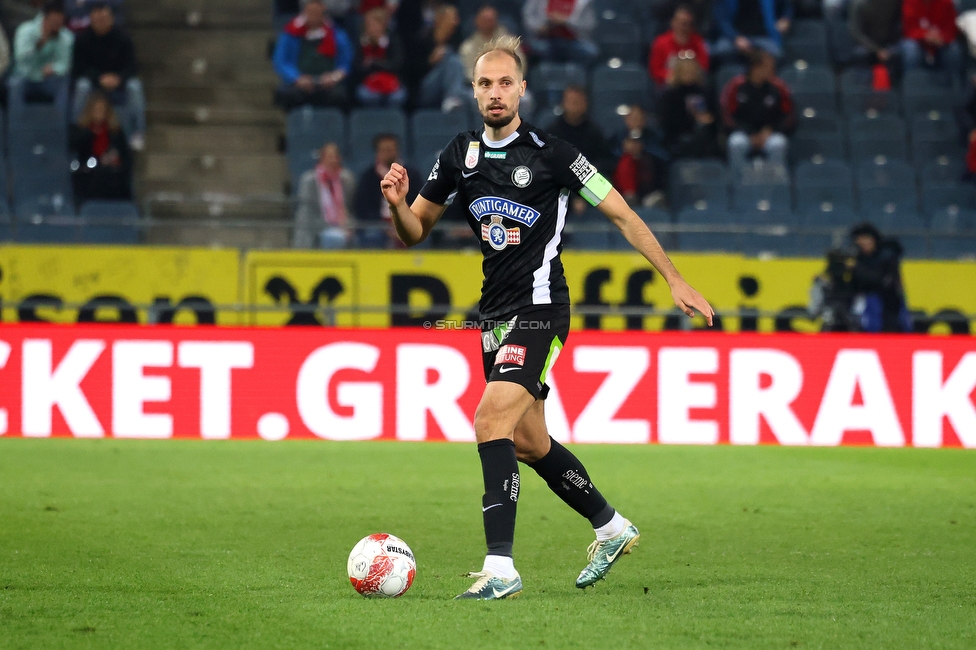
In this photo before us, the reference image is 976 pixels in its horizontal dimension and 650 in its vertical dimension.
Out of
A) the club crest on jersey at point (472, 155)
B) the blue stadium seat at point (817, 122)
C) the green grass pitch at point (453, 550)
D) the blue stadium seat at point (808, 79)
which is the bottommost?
the green grass pitch at point (453, 550)

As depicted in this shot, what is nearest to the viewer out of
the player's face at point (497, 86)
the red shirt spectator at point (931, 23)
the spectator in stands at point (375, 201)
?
the player's face at point (497, 86)

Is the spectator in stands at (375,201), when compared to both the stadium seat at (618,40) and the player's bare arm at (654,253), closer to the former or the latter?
the stadium seat at (618,40)

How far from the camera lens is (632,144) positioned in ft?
51.3

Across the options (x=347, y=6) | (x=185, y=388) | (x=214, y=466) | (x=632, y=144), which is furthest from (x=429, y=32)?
(x=214, y=466)

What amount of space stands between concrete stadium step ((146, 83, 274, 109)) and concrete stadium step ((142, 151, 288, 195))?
1028 mm

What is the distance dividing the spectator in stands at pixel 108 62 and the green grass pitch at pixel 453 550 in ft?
17.8

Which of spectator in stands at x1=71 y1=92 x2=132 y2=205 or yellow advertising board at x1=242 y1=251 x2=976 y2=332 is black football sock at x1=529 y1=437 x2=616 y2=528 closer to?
yellow advertising board at x1=242 y1=251 x2=976 y2=332

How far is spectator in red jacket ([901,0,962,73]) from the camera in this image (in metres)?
18.4

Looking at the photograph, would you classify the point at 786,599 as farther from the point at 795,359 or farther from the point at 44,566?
the point at 795,359

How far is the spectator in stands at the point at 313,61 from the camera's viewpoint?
16609 millimetres

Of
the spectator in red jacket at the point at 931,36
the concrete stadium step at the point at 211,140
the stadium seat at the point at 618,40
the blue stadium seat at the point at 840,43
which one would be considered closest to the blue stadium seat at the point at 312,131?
the concrete stadium step at the point at 211,140

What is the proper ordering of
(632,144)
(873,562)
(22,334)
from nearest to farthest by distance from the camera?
(873,562) < (22,334) < (632,144)

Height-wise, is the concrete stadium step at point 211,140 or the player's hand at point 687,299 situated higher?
the concrete stadium step at point 211,140

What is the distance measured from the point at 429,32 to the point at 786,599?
1249 cm
